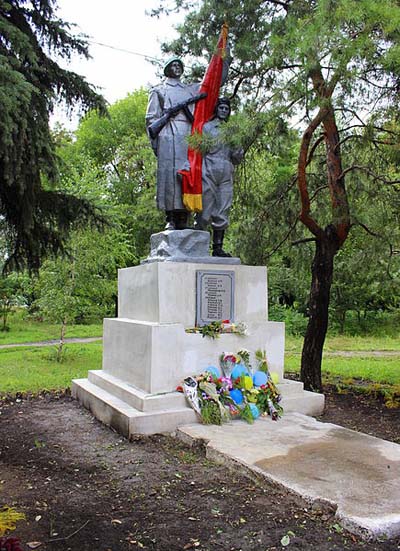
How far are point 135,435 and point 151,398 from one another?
14.4 inches

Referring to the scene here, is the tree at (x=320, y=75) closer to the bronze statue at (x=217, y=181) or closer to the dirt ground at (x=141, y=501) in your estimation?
the bronze statue at (x=217, y=181)

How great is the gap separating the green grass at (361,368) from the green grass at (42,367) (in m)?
3.62

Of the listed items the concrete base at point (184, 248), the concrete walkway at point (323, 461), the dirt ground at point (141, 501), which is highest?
the concrete base at point (184, 248)

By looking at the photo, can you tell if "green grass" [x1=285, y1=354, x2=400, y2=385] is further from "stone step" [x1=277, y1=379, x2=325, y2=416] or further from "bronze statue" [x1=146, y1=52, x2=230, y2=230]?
"bronze statue" [x1=146, y1=52, x2=230, y2=230]

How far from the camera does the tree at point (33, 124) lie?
4379mm

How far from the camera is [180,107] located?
224 inches

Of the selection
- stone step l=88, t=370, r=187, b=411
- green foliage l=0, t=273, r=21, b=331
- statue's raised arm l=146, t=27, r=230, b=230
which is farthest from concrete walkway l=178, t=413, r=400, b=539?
green foliage l=0, t=273, r=21, b=331

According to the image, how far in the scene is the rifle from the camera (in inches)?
222

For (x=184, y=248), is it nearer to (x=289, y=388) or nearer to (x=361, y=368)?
(x=289, y=388)

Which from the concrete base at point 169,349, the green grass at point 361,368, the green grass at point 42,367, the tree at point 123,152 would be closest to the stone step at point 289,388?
the concrete base at point 169,349

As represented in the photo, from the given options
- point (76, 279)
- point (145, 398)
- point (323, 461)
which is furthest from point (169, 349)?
point (76, 279)

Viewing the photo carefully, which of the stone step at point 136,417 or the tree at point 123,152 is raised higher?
the tree at point 123,152

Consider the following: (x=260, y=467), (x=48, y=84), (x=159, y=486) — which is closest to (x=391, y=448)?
(x=260, y=467)

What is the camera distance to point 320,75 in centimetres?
A: 459
